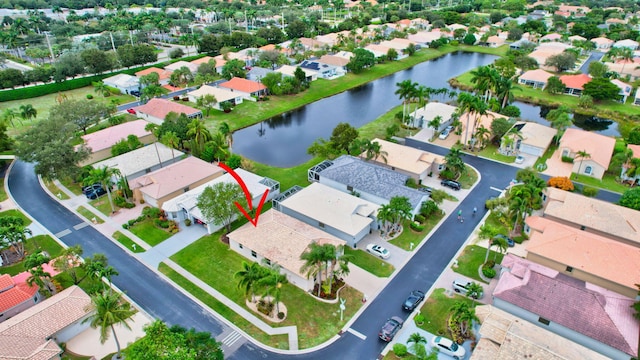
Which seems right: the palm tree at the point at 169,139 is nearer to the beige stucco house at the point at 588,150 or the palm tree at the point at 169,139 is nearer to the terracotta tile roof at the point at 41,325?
the terracotta tile roof at the point at 41,325

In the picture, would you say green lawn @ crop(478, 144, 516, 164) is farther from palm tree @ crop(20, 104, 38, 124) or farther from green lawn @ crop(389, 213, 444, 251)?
palm tree @ crop(20, 104, 38, 124)

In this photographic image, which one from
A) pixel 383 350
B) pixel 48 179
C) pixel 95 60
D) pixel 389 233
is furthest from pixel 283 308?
pixel 95 60

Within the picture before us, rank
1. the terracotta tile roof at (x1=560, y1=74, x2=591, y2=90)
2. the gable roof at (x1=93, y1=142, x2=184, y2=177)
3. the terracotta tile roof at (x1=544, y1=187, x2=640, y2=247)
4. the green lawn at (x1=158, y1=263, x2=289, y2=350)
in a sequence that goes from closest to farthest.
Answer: the green lawn at (x1=158, y1=263, x2=289, y2=350)
the terracotta tile roof at (x1=544, y1=187, x2=640, y2=247)
the gable roof at (x1=93, y1=142, x2=184, y2=177)
the terracotta tile roof at (x1=560, y1=74, x2=591, y2=90)

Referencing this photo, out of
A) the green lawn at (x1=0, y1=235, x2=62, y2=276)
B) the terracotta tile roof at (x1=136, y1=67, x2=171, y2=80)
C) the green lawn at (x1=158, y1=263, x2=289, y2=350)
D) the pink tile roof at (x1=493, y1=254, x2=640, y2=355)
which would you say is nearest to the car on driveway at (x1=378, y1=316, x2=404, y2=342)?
the green lawn at (x1=158, y1=263, x2=289, y2=350)

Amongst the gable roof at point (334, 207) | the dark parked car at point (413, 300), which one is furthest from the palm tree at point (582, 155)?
the dark parked car at point (413, 300)

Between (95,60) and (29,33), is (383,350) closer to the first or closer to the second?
(95,60)

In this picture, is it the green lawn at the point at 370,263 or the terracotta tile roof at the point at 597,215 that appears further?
the terracotta tile roof at the point at 597,215

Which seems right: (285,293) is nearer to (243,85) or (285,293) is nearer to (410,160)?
(410,160)
